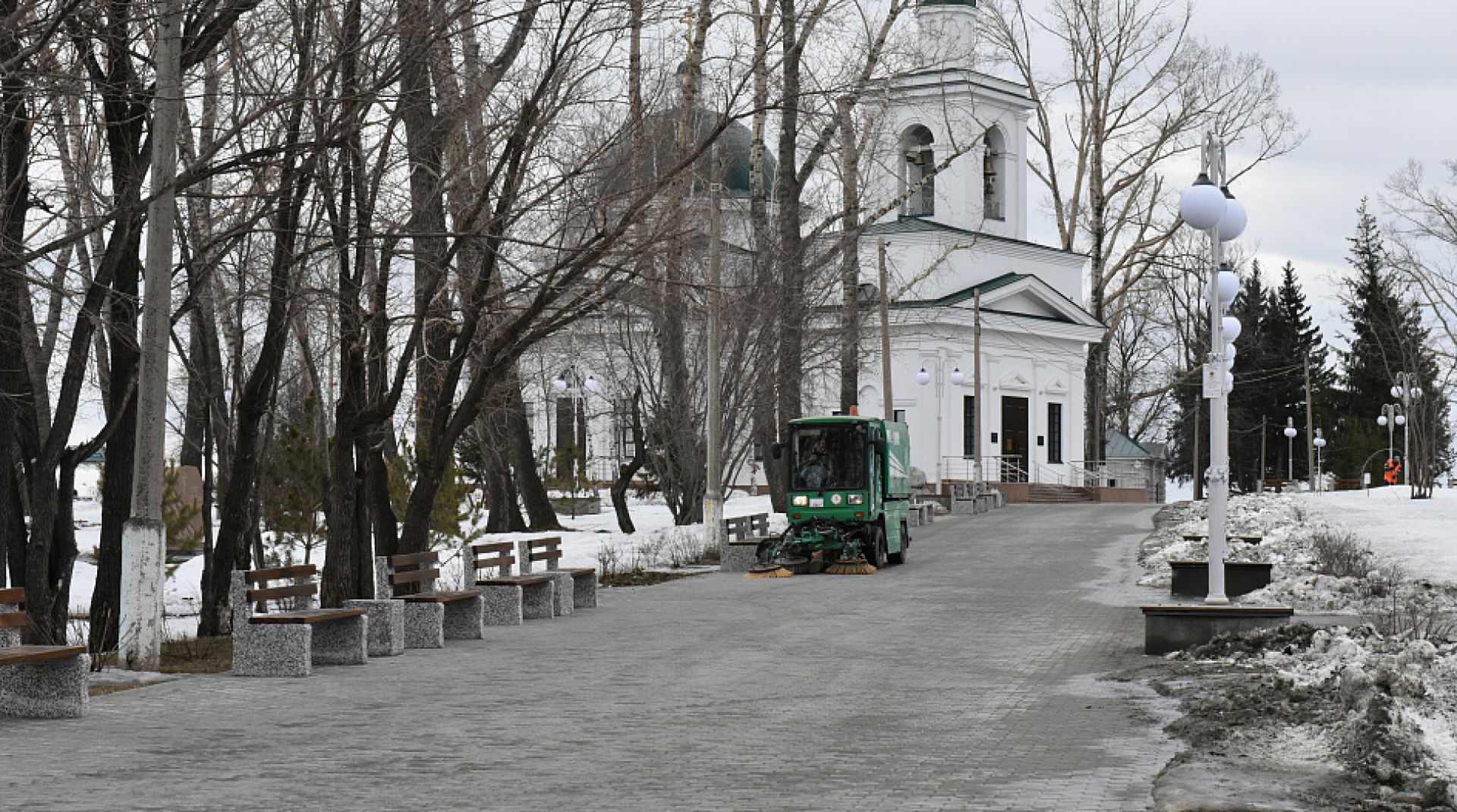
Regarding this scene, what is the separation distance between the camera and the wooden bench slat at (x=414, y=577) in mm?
16578

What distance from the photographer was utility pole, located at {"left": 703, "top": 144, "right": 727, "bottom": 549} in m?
28.9

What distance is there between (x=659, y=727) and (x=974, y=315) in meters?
52.2

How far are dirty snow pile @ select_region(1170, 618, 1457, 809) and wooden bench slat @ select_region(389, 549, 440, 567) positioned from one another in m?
7.50

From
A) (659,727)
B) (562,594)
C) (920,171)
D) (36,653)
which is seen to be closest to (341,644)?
(36,653)

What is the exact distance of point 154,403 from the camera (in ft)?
47.0

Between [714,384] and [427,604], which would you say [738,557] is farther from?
[427,604]

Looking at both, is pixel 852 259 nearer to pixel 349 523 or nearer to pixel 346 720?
pixel 349 523

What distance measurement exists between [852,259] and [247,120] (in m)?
27.6

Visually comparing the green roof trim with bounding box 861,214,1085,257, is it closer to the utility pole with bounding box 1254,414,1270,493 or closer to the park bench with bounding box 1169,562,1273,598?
the utility pole with bounding box 1254,414,1270,493

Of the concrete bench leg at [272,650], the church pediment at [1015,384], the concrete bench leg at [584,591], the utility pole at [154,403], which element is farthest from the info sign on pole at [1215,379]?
the church pediment at [1015,384]

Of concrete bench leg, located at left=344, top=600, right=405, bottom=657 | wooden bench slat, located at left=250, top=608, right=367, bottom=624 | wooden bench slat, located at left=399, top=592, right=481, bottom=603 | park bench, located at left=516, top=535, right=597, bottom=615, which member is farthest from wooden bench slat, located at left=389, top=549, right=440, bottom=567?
park bench, located at left=516, top=535, right=597, bottom=615

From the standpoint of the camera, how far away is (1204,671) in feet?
44.4

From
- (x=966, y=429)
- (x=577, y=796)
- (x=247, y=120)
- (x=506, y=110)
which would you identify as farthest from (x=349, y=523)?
(x=966, y=429)

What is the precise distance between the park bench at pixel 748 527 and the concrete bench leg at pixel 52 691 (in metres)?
17.8
